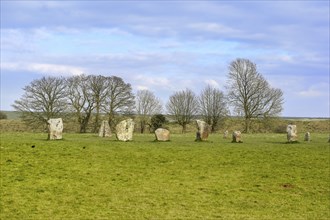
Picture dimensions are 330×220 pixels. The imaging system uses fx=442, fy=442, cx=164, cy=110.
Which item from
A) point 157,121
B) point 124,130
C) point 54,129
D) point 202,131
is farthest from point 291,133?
point 157,121

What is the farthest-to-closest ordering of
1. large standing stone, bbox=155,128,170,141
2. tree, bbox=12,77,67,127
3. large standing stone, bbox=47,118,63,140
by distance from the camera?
tree, bbox=12,77,67,127, large standing stone, bbox=155,128,170,141, large standing stone, bbox=47,118,63,140

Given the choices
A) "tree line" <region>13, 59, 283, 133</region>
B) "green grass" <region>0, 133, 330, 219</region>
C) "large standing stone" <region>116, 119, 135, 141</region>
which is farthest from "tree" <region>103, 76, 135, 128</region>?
"green grass" <region>0, 133, 330, 219</region>

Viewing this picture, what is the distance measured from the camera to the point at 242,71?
195 feet

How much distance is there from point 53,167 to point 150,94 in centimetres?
4550

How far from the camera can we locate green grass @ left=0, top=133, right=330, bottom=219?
545 inches

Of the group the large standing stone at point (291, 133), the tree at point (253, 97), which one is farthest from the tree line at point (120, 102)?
the large standing stone at point (291, 133)

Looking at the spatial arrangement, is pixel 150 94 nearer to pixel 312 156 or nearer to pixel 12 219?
pixel 312 156

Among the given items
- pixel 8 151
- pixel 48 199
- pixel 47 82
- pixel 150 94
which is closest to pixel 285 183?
pixel 48 199

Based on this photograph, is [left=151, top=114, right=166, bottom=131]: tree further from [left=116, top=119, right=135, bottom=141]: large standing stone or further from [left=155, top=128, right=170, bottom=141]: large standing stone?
[left=116, top=119, right=135, bottom=141]: large standing stone

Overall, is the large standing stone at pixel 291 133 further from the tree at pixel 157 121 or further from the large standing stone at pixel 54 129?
the tree at pixel 157 121

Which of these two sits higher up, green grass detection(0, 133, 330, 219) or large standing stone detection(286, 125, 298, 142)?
large standing stone detection(286, 125, 298, 142)

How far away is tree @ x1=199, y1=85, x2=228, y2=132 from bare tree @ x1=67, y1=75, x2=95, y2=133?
55.6 feet

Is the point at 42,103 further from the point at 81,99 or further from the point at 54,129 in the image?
the point at 54,129

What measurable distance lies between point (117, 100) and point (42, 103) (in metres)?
8.65
